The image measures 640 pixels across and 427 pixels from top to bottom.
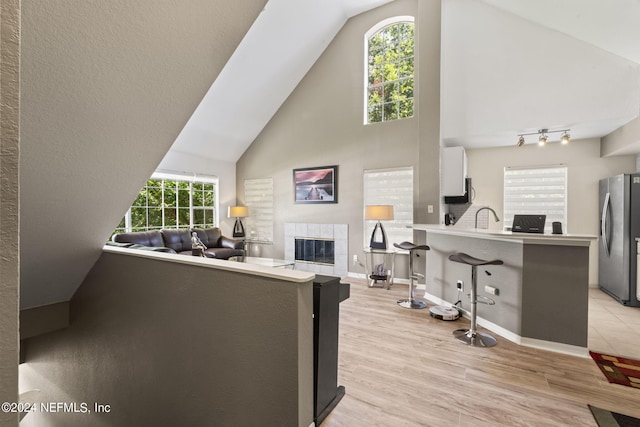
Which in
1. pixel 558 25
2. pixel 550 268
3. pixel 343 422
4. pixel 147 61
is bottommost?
pixel 343 422

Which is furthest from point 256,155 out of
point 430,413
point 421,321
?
point 430,413

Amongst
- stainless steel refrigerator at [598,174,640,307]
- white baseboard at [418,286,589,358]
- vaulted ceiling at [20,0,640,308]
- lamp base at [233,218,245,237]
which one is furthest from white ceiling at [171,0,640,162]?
white baseboard at [418,286,589,358]

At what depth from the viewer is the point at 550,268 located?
2.65 m

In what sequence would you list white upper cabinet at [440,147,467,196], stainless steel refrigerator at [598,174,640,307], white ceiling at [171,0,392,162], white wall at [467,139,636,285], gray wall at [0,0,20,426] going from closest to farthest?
1. gray wall at [0,0,20,426]
2. stainless steel refrigerator at [598,174,640,307]
3. white wall at [467,139,636,285]
4. white upper cabinet at [440,147,467,196]
5. white ceiling at [171,0,392,162]

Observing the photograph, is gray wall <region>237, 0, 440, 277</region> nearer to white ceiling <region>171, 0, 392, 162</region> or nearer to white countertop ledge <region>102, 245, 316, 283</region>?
white ceiling <region>171, 0, 392, 162</region>

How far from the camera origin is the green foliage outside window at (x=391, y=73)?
16.9 feet

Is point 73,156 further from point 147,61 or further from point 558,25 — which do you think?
point 558,25

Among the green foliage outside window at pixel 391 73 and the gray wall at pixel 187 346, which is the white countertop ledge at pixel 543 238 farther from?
the green foliage outside window at pixel 391 73

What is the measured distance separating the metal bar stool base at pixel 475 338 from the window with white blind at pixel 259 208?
182 inches

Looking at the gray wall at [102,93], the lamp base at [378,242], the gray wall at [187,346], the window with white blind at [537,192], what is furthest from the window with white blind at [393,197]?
the gray wall at [187,346]

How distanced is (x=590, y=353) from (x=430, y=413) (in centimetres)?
189

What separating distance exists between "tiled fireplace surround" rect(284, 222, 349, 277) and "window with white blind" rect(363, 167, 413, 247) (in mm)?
473

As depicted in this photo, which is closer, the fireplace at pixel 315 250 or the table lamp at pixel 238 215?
the fireplace at pixel 315 250

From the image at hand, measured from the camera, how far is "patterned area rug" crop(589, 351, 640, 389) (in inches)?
84.5
